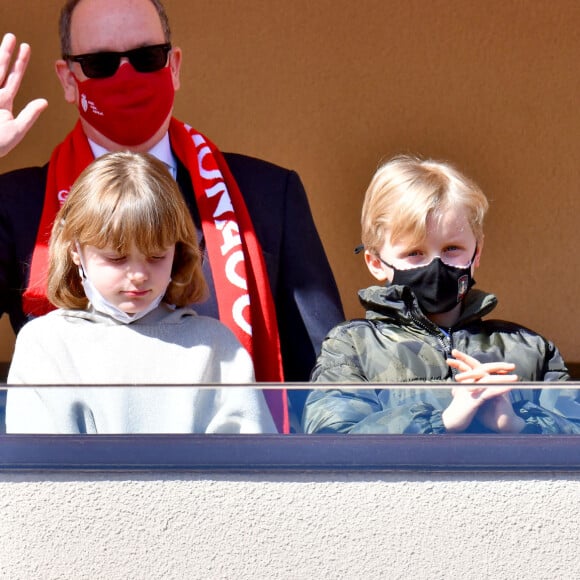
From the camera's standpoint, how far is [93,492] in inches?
75.7

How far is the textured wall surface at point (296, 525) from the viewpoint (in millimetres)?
1906

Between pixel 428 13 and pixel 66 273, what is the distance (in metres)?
2.63

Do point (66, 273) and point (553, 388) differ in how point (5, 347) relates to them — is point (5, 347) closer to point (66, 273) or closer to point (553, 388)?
point (66, 273)

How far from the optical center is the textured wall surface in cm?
191

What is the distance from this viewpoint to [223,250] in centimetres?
287

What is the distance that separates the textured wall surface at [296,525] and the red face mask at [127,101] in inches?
43.7

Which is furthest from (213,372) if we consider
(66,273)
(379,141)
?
(379,141)

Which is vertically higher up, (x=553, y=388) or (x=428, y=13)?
(x=428, y=13)

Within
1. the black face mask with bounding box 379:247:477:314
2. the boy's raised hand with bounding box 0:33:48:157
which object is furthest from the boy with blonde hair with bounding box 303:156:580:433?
the boy's raised hand with bounding box 0:33:48:157

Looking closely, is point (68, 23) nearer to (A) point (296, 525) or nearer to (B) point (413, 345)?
Result: (B) point (413, 345)

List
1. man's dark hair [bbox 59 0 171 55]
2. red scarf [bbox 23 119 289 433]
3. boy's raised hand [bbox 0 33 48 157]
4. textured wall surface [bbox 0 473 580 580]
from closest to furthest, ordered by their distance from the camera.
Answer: textured wall surface [bbox 0 473 580 580] < boy's raised hand [bbox 0 33 48 157] < red scarf [bbox 23 119 289 433] < man's dark hair [bbox 59 0 171 55]

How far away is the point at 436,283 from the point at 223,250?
0.56 metres

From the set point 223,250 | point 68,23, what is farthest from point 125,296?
point 68,23

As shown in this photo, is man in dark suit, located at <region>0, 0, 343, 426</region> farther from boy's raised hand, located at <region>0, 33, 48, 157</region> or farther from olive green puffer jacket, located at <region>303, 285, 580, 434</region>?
olive green puffer jacket, located at <region>303, 285, 580, 434</region>
